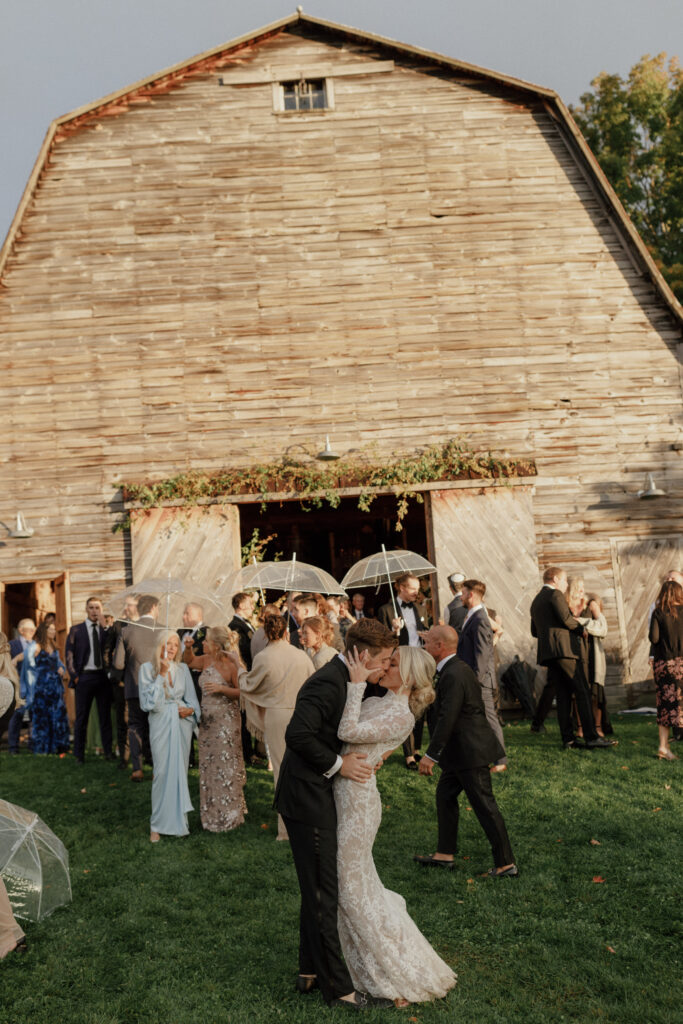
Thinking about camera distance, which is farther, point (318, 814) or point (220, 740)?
point (220, 740)

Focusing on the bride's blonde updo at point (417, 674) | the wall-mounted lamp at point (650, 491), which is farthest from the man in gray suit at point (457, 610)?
the bride's blonde updo at point (417, 674)

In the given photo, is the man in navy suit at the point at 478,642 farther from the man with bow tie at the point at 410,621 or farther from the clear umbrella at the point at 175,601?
the clear umbrella at the point at 175,601

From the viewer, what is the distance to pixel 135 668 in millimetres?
9852

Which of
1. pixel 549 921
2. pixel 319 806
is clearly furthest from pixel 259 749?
pixel 319 806

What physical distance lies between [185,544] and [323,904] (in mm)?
8919

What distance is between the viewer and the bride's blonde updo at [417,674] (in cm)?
470

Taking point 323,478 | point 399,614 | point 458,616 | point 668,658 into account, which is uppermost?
point 323,478

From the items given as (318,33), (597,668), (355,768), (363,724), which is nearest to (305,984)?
(355,768)

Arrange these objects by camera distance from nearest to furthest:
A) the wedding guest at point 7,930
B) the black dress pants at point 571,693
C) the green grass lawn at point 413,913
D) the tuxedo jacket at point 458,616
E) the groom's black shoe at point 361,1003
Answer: the groom's black shoe at point 361,1003, the green grass lawn at point 413,913, the wedding guest at point 7,930, the tuxedo jacket at point 458,616, the black dress pants at point 571,693

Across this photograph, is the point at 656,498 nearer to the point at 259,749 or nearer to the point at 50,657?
the point at 259,749

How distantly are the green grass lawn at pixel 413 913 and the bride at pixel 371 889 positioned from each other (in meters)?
0.14

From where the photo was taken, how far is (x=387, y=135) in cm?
1384

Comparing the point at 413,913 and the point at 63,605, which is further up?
the point at 63,605

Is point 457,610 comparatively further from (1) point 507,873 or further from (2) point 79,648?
(2) point 79,648
